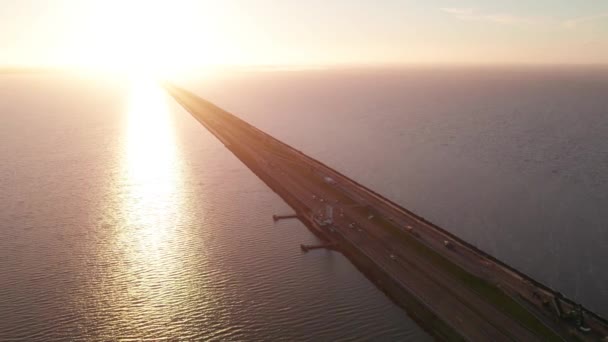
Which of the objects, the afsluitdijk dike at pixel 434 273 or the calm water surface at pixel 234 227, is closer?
the afsluitdijk dike at pixel 434 273

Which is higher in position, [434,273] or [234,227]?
[234,227]

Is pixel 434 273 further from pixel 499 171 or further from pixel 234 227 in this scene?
pixel 499 171

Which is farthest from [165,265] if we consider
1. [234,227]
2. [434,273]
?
[434,273]

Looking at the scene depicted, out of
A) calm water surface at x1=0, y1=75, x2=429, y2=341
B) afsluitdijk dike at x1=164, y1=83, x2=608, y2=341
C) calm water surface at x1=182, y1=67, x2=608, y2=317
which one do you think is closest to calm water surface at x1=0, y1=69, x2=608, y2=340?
calm water surface at x1=0, y1=75, x2=429, y2=341

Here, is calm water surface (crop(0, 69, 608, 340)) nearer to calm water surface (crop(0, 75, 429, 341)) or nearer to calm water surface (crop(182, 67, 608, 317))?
calm water surface (crop(0, 75, 429, 341))

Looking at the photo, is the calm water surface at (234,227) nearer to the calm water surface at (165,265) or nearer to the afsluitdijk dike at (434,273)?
the calm water surface at (165,265)

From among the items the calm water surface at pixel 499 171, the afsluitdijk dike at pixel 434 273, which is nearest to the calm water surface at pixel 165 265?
the afsluitdijk dike at pixel 434 273

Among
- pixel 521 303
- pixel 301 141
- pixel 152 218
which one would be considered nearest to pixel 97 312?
pixel 152 218
